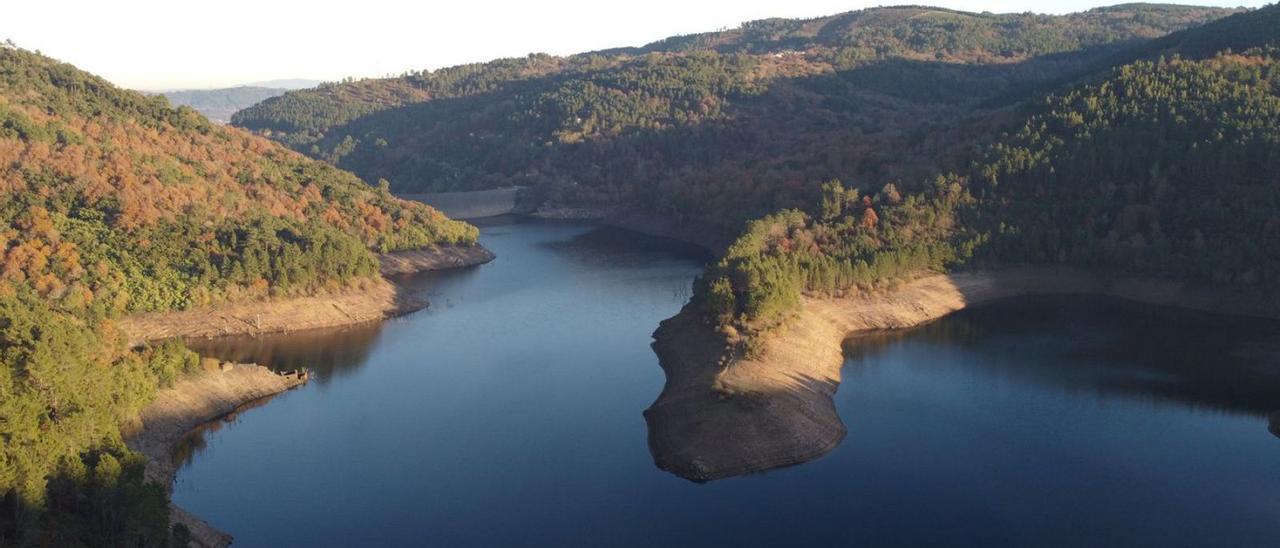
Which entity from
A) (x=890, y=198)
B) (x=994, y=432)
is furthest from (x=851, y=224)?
(x=994, y=432)

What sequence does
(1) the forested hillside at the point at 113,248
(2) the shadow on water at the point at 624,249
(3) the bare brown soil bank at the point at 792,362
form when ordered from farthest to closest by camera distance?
(2) the shadow on water at the point at 624,249, (3) the bare brown soil bank at the point at 792,362, (1) the forested hillside at the point at 113,248

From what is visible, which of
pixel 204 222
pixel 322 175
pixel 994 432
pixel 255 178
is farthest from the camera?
pixel 322 175

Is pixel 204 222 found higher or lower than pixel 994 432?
higher

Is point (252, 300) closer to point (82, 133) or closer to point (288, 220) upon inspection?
point (288, 220)

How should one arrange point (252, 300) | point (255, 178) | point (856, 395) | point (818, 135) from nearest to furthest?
point (856, 395)
point (252, 300)
point (255, 178)
point (818, 135)

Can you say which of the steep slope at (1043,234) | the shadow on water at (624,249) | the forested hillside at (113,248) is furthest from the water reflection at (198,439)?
the shadow on water at (624,249)

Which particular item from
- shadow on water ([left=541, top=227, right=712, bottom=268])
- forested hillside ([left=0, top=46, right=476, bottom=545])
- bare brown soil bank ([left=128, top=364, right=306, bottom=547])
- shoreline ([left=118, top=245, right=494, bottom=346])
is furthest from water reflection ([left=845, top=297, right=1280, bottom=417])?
forested hillside ([left=0, top=46, right=476, bottom=545])

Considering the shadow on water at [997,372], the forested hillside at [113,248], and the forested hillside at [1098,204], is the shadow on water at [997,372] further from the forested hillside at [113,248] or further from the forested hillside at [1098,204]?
the forested hillside at [113,248]
